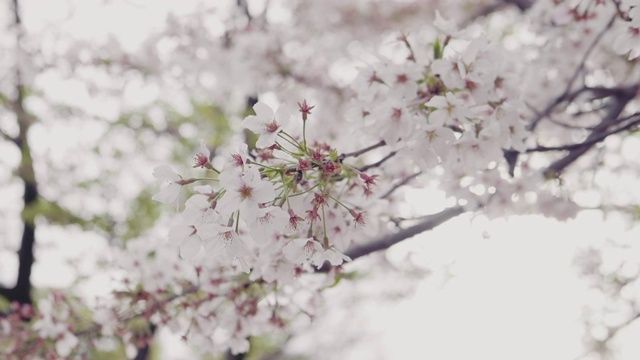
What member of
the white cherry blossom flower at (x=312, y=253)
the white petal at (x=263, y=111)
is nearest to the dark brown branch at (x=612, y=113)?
the white cherry blossom flower at (x=312, y=253)

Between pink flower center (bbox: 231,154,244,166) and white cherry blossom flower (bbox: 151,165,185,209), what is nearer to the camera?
pink flower center (bbox: 231,154,244,166)

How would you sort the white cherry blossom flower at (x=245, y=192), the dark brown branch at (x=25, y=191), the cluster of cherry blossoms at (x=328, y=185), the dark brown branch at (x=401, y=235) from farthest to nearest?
1. the dark brown branch at (x=25, y=191)
2. the dark brown branch at (x=401, y=235)
3. the cluster of cherry blossoms at (x=328, y=185)
4. the white cherry blossom flower at (x=245, y=192)

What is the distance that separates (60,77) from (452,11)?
422 cm

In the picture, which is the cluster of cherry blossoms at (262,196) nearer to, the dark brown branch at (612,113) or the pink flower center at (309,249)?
the pink flower center at (309,249)

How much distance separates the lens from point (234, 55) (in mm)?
4016

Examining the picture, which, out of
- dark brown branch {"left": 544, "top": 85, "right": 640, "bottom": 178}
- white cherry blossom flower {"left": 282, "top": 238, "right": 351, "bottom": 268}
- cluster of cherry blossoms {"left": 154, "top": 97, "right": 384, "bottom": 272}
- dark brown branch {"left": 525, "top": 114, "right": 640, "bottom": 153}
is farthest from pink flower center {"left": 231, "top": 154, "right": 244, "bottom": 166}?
dark brown branch {"left": 544, "top": 85, "right": 640, "bottom": 178}

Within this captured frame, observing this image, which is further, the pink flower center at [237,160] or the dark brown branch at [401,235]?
the dark brown branch at [401,235]

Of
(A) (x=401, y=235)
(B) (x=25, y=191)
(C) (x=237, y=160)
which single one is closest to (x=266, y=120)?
(C) (x=237, y=160)

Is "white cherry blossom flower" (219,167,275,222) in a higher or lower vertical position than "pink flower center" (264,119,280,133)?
lower

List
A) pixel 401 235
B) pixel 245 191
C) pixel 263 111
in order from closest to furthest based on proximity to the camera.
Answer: pixel 245 191 < pixel 263 111 < pixel 401 235

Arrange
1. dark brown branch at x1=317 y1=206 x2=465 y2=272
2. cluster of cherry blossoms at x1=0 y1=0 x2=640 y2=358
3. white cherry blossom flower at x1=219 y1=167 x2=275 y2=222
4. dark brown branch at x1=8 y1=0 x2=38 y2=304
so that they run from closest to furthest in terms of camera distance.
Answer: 1. white cherry blossom flower at x1=219 y1=167 x2=275 y2=222
2. cluster of cherry blossoms at x1=0 y1=0 x2=640 y2=358
3. dark brown branch at x1=317 y1=206 x2=465 y2=272
4. dark brown branch at x1=8 y1=0 x2=38 y2=304

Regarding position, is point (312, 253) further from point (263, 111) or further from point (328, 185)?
point (263, 111)

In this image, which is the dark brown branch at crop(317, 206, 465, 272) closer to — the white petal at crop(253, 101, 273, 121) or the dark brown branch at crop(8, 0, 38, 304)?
the white petal at crop(253, 101, 273, 121)

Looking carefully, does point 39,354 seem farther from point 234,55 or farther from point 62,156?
point 62,156
